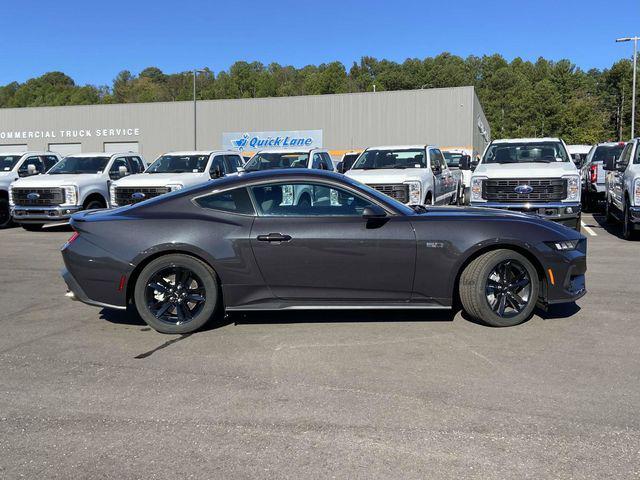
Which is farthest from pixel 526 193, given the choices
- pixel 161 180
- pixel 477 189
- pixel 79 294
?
pixel 79 294

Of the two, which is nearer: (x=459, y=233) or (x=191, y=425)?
(x=191, y=425)

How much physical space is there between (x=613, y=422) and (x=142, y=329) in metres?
4.16

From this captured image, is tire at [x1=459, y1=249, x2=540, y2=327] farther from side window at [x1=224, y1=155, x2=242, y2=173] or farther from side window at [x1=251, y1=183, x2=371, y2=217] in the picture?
side window at [x1=224, y1=155, x2=242, y2=173]

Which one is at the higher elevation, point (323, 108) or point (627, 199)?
point (323, 108)

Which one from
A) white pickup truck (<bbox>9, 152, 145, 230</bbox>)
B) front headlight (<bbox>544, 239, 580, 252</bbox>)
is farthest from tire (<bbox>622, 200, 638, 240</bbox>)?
white pickup truck (<bbox>9, 152, 145, 230</bbox>)

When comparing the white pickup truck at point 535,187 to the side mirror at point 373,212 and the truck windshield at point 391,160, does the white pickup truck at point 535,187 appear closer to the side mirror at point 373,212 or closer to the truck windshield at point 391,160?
the truck windshield at point 391,160

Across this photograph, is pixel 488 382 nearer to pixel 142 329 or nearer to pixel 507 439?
pixel 507 439

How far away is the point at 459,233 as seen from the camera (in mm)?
5699

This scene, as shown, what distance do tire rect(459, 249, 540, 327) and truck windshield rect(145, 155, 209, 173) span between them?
33.7ft

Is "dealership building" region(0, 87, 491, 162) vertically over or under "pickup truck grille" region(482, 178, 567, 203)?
over

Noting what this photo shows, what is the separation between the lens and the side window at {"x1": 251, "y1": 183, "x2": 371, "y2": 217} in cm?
580

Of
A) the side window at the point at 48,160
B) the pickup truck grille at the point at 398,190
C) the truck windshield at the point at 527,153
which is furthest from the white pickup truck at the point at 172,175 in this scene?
the truck windshield at the point at 527,153

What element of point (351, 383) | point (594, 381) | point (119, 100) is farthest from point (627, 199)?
point (119, 100)

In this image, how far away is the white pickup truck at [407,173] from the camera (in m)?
12.3
